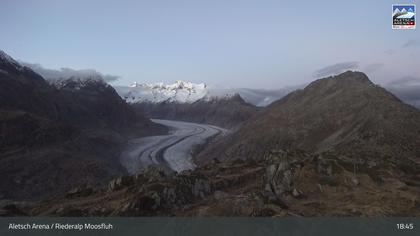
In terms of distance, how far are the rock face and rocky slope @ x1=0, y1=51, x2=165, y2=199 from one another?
32.4 metres

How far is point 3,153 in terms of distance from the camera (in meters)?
103

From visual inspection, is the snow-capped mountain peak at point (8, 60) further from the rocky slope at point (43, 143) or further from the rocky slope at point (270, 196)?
the rocky slope at point (270, 196)

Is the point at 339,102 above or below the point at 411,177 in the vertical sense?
above

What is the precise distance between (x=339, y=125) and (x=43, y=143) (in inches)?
2739

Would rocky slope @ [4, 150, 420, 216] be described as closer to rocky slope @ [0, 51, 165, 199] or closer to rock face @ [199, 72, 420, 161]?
rock face @ [199, 72, 420, 161]

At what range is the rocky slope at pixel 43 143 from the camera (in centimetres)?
9131

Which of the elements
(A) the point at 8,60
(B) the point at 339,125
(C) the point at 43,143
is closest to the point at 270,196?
(B) the point at 339,125

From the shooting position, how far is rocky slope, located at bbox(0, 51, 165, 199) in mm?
91312

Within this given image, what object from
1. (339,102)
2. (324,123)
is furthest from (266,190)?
(339,102)

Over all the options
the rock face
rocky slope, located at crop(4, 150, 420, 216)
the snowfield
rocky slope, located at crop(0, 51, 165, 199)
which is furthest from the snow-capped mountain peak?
rocky slope, located at crop(4, 150, 420, 216)

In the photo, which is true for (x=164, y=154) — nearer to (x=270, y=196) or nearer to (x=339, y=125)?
(x=339, y=125)

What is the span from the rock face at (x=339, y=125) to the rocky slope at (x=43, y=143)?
106 feet

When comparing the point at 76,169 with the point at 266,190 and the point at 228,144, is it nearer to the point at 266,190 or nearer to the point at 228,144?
the point at 228,144

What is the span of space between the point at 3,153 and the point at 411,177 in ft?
287
